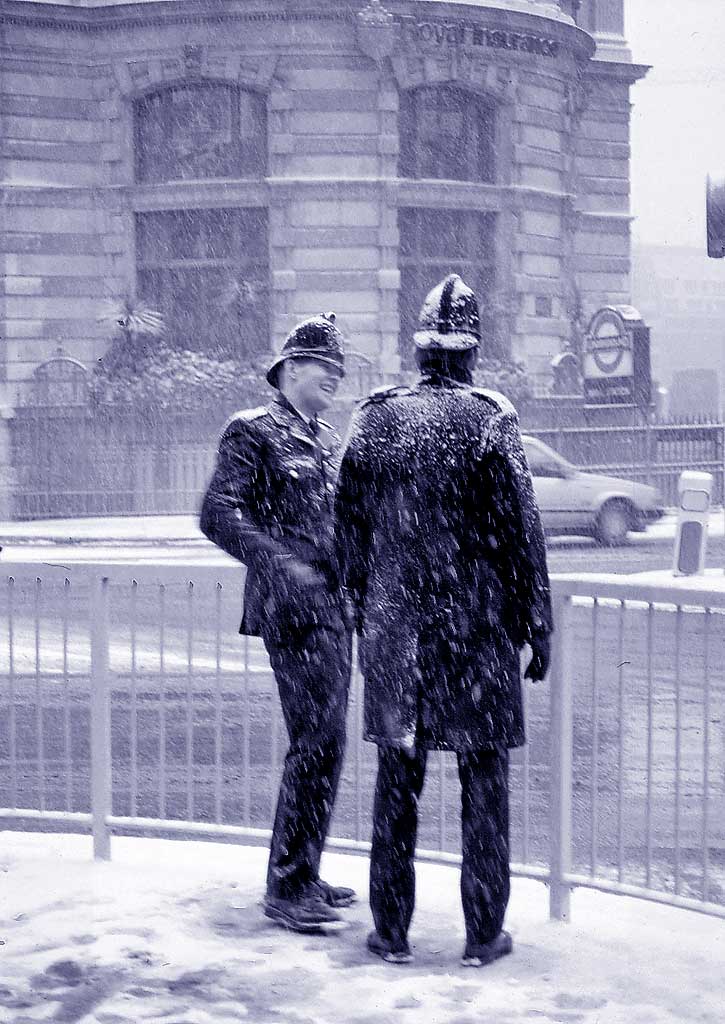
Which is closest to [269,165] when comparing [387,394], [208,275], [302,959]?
[208,275]

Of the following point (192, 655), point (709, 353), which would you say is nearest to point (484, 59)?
point (192, 655)

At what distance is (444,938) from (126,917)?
1057 mm

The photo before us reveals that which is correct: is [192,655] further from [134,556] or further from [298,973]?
[134,556]

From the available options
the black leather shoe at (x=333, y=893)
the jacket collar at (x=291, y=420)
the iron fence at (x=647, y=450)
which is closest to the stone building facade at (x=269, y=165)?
the iron fence at (x=647, y=450)

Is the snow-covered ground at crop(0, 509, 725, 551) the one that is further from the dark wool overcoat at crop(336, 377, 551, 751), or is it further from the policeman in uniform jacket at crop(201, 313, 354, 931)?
the dark wool overcoat at crop(336, 377, 551, 751)

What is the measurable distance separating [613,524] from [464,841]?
57.9 ft

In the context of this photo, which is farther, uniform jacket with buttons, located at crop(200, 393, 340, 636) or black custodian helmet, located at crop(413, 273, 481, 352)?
uniform jacket with buttons, located at crop(200, 393, 340, 636)

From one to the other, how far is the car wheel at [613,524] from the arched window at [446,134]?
35.2ft

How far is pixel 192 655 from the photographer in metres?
6.01

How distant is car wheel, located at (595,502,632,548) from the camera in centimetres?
2208

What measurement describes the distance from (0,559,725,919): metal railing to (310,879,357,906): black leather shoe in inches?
12.8

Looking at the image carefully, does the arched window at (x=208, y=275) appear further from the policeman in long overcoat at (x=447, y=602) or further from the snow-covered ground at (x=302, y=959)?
the policeman in long overcoat at (x=447, y=602)

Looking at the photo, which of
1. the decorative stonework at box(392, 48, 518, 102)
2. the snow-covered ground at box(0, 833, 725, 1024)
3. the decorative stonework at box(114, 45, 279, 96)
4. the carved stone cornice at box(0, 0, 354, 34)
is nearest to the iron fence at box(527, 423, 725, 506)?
the decorative stonework at box(392, 48, 518, 102)

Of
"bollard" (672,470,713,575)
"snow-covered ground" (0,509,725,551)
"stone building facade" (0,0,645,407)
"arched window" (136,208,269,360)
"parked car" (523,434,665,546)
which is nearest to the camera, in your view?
"bollard" (672,470,713,575)
